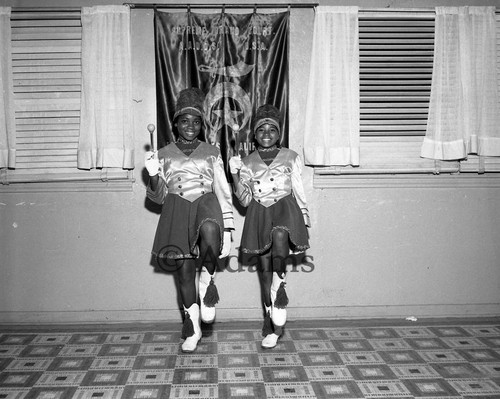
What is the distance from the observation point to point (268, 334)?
420 cm

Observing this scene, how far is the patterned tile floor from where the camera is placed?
3.35 m

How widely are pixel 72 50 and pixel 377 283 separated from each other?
3215 mm

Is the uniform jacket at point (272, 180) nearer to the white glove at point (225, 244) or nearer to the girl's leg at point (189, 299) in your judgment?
the white glove at point (225, 244)

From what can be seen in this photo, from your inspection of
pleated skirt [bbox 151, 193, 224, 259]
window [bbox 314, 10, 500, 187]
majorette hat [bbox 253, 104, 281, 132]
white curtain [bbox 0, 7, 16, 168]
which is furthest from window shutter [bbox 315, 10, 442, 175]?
white curtain [bbox 0, 7, 16, 168]

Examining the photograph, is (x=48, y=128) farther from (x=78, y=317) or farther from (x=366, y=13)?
(x=366, y=13)

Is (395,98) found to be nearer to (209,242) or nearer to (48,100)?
(209,242)

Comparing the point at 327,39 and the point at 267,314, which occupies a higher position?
the point at 327,39

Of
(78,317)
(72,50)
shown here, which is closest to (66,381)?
(78,317)

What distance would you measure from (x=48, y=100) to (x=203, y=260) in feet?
6.27

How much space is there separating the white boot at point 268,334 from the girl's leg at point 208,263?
443mm

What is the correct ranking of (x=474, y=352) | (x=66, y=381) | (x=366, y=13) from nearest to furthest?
(x=66, y=381), (x=474, y=352), (x=366, y=13)

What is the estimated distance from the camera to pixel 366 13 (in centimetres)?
453

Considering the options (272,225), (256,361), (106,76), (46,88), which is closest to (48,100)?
(46,88)

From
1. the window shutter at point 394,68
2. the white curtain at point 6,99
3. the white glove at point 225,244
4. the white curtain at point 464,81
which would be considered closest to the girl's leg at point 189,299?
the white glove at point 225,244
